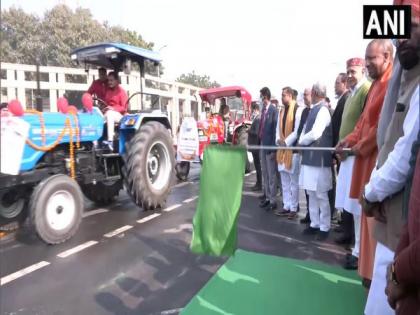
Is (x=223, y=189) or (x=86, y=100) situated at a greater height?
(x=86, y=100)

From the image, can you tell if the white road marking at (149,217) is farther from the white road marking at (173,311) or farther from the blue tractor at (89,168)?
the white road marking at (173,311)

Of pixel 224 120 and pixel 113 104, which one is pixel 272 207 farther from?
pixel 224 120

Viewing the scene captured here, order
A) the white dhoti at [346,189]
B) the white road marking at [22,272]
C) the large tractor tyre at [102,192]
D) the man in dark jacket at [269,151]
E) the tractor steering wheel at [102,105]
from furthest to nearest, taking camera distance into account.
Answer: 1. the large tractor tyre at [102,192]
2. the man in dark jacket at [269,151]
3. the tractor steering wheel at [102,105]
4. the white road marking at [22,272]
5. the white dhoti at [346,189]

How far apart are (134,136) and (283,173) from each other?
7.03 feet

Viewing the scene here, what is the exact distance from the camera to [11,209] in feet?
14.6

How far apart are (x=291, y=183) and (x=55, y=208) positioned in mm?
3030

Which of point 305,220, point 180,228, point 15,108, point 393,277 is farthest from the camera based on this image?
point 305,220

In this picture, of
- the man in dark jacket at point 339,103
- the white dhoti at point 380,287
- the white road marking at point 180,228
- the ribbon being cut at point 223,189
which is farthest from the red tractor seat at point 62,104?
the white road marking at point 180,228

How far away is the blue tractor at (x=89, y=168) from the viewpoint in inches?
151

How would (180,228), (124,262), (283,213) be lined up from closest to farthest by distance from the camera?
(124,262) → (180,228) → (283,213)

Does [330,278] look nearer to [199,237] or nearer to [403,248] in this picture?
[199,237]

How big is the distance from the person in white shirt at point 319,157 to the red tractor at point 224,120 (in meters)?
2.73

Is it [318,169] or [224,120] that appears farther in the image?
[224,120]

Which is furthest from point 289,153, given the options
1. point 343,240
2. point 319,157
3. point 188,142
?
point 188,142
